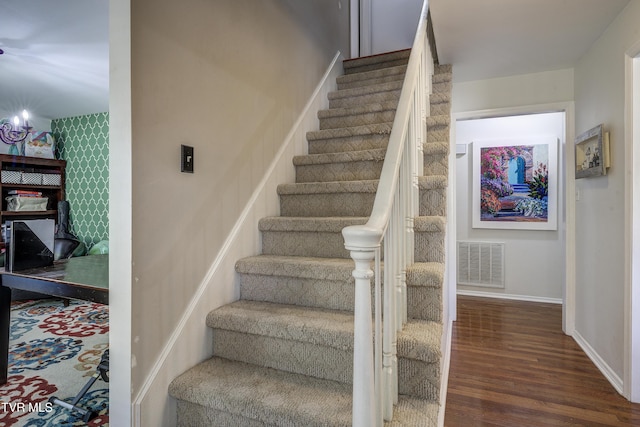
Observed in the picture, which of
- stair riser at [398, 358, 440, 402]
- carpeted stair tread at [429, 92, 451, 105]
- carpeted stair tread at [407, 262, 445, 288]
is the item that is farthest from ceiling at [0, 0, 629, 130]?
stair riser at [398, 358, 440, 402]

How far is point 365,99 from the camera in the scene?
296 centimetres

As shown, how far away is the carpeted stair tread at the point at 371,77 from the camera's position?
3.10m

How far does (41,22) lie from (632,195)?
413 centimetres

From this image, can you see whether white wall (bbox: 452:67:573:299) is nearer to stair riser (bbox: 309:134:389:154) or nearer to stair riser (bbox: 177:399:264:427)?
stair riser (bbox: 309:134:389:154)

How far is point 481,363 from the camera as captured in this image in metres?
2.38

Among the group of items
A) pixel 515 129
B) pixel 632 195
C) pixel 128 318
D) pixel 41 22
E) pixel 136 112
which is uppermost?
pixel 41 22

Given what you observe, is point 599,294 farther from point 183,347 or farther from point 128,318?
point 128,318

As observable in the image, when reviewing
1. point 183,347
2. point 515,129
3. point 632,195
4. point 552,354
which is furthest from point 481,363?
point 515,129

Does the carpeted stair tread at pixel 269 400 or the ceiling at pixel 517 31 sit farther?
the ceiling at pixel 517 31

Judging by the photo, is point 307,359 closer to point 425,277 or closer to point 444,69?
point 425,277

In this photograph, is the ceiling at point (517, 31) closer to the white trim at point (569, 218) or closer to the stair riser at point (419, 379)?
the white trim at point (569, 218)

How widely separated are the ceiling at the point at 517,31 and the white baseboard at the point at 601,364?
7.22ft

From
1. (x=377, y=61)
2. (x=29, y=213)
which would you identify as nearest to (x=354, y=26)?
(x=377, y=61)

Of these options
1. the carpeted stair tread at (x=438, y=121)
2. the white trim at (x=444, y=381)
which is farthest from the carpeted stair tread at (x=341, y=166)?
the white trim at (x=444, y=381)
